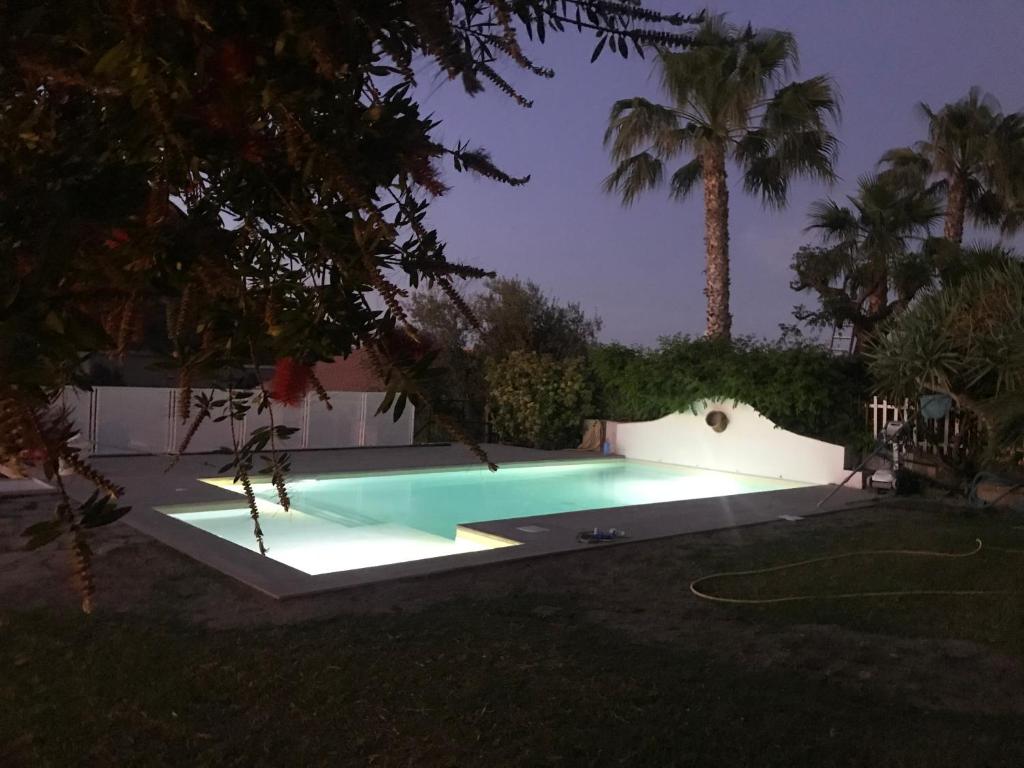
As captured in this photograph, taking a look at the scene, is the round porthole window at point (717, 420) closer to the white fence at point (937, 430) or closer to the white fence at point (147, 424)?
the white fence at point (937, 430)

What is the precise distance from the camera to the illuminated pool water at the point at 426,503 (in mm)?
8844

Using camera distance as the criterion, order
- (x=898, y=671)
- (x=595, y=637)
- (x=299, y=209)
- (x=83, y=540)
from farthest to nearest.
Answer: (x=595, y=637) → (x=898, y=671) → (x=299, y=209) → (x=83, y=540)

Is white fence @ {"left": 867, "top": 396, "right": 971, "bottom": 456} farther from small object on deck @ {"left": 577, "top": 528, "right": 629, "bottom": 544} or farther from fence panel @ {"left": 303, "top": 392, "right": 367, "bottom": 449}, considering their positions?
fence panel @ {"left": 303, "top": 392, "right": 367, "bottom": 449}

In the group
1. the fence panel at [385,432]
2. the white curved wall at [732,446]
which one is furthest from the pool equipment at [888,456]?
the fence panel at [385,432]

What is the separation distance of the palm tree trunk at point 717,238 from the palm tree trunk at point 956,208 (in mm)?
7570

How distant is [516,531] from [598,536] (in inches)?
32.1

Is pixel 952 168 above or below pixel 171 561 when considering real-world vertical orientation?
above

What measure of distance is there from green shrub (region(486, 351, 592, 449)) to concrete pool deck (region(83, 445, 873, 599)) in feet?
6.98

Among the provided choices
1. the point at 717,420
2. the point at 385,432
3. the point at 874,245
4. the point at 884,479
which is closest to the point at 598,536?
the point at 884,479

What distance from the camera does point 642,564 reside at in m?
7.06

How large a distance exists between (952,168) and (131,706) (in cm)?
2285

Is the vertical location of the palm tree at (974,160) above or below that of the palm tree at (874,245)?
above

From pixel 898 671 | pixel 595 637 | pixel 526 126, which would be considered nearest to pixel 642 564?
pixel 595 637

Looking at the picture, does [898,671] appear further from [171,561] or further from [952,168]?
[952,168]
